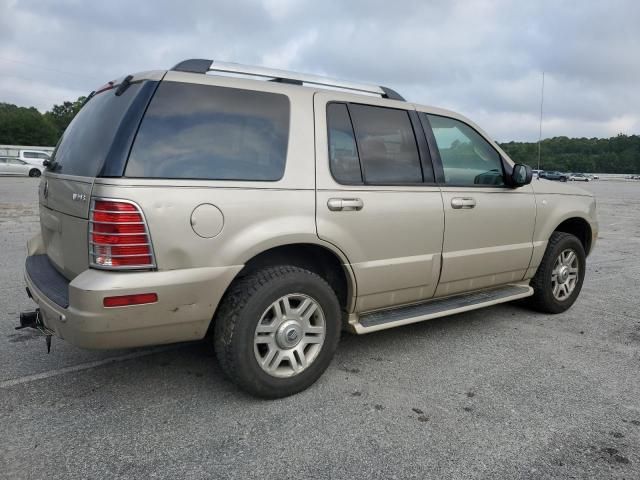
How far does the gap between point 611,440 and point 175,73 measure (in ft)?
9.96

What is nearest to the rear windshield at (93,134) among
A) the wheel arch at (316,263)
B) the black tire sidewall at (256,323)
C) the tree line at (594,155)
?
the wheel arch at (316,263)

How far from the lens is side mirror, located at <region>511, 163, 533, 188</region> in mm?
4117

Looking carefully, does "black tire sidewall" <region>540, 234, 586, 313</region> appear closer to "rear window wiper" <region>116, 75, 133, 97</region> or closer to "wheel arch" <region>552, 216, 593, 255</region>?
"wheel arch" <region>552, 216, 593, 255</region>

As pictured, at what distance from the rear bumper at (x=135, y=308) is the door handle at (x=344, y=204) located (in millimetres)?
715

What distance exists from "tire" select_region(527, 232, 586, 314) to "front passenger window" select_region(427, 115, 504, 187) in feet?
3.16

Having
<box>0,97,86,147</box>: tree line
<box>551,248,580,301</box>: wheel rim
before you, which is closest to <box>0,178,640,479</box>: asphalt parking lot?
<box>551,248,580,301</box>: wheel rim

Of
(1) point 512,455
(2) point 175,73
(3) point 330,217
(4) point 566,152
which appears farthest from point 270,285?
(4) point 566,152

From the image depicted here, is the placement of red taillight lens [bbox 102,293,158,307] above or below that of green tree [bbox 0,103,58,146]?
below

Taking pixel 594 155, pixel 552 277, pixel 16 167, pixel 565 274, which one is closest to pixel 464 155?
pixel 552 277

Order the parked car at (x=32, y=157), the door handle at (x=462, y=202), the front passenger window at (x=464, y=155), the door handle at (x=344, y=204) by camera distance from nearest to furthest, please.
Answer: the door handle at (x=344, y=204) < the door handle at (x=462, y=202) < the front passenger window at (x=464, y=155) < the parked car at (x=32, y=157)

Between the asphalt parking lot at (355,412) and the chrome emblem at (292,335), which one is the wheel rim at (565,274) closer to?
the asphalt parking lot at (355,412)

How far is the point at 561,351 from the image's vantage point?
3887 millimetres

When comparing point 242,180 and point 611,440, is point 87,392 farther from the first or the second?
point 611,440

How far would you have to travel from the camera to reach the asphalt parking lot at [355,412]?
2.38 metres
